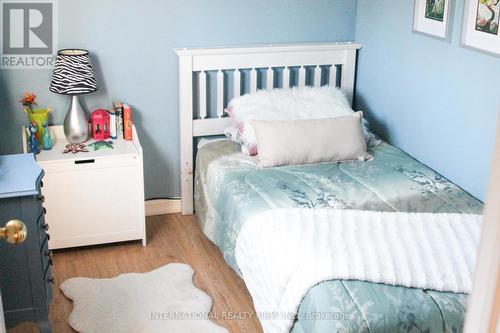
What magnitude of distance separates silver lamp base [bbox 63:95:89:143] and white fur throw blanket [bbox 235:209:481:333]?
1126mm

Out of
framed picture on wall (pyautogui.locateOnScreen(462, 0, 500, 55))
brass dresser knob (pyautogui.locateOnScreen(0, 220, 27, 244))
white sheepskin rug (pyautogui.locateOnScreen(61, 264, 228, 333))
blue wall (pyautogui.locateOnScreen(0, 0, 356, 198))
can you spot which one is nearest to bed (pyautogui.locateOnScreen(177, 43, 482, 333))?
blue wall (pyautogui.locateOnScreen(0, 0, 356, 198))

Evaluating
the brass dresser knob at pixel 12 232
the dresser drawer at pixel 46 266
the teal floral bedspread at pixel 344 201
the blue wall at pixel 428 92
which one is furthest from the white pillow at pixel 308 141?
the brass dresser knob at pixel 12 232

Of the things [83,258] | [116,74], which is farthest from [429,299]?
[116,74]

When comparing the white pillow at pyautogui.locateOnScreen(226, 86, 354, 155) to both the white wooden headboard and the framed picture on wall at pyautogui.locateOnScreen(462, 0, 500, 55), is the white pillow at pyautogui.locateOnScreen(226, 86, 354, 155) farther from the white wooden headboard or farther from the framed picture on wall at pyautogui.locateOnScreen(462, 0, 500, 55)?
the framed picture on wall at pyautogui.locateOnScreen(462, 0, 500, 55)

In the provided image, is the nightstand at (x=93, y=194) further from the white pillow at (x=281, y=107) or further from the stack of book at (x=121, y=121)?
the white pillow at (x=281, y=107)

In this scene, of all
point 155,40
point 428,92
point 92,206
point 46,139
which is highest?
point 155,40

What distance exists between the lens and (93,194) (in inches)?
127

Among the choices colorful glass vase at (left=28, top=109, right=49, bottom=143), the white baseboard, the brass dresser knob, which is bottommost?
the white baseboard

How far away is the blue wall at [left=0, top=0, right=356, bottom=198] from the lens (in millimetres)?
3316

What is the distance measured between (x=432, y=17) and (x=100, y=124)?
1.80 m

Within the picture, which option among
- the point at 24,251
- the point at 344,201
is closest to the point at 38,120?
the point at 24,251

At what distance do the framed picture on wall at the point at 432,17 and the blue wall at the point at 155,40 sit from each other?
64 cm

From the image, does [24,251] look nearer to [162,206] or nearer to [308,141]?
[308,141]

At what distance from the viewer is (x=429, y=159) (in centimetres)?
327
